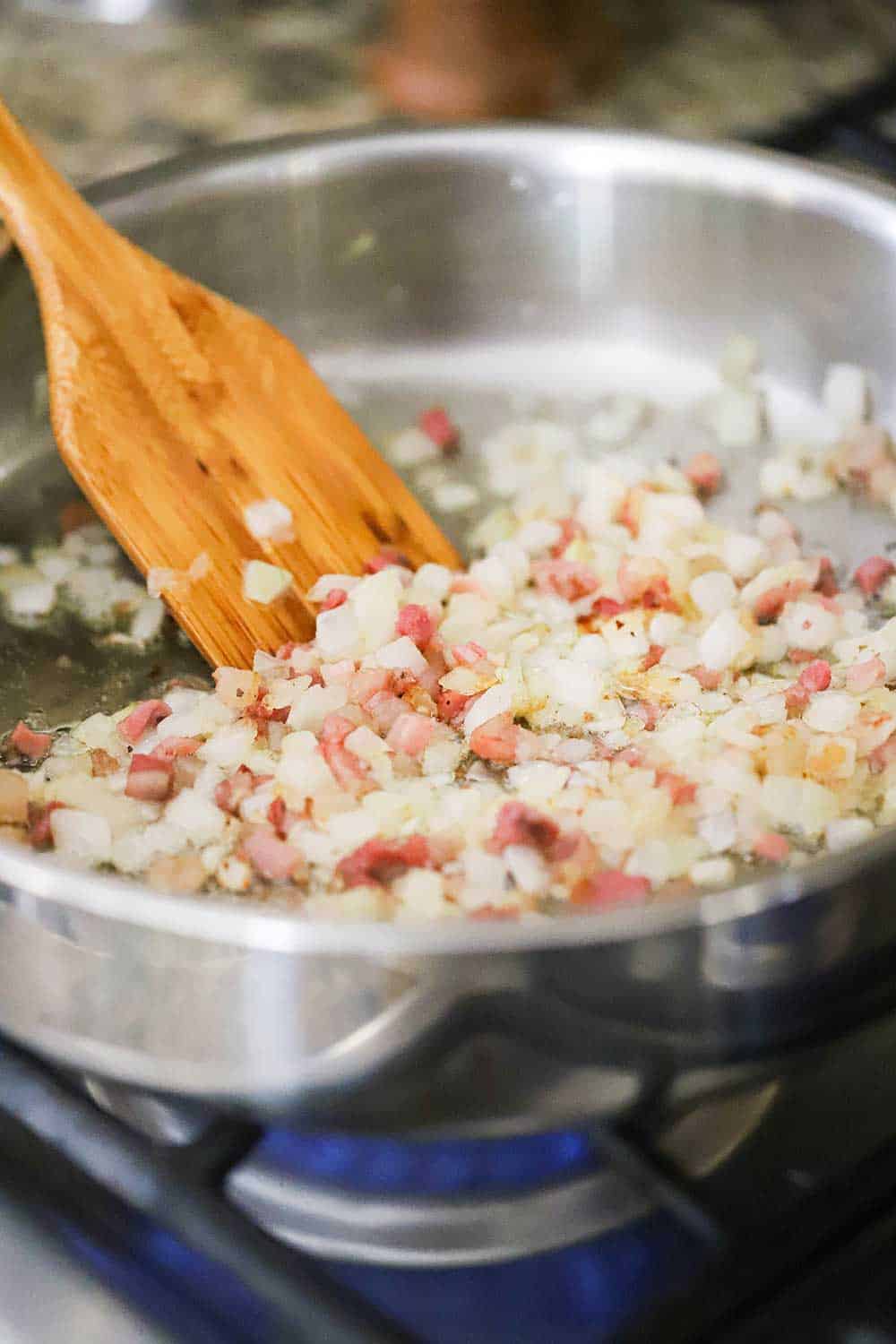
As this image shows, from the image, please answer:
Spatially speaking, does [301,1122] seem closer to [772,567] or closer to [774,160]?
[772,567]

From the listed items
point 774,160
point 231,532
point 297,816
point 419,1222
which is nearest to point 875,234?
point 774,160

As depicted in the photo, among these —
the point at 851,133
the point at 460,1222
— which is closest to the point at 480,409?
the point at 851,133

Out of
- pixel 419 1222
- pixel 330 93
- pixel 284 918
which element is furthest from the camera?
pixel 330 93

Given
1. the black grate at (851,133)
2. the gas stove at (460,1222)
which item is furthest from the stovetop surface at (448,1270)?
the black grate at (851,133)

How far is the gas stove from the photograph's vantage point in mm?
526

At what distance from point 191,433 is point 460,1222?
0.45m

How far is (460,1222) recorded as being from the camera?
0.59 meters

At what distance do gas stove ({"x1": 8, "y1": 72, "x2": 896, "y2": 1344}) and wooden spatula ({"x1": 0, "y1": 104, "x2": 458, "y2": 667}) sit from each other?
28cm

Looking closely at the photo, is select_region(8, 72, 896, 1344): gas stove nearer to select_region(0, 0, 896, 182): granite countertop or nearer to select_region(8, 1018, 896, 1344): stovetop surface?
select_region(8, 1018, 896, 1344): stovetop surface

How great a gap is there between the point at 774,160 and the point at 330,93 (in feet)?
2.02

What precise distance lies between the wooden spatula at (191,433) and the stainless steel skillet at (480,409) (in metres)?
0.07

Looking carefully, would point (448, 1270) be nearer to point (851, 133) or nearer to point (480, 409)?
point (480, 409)

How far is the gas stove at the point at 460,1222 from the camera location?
0.53 m

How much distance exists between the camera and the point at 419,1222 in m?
0.59
